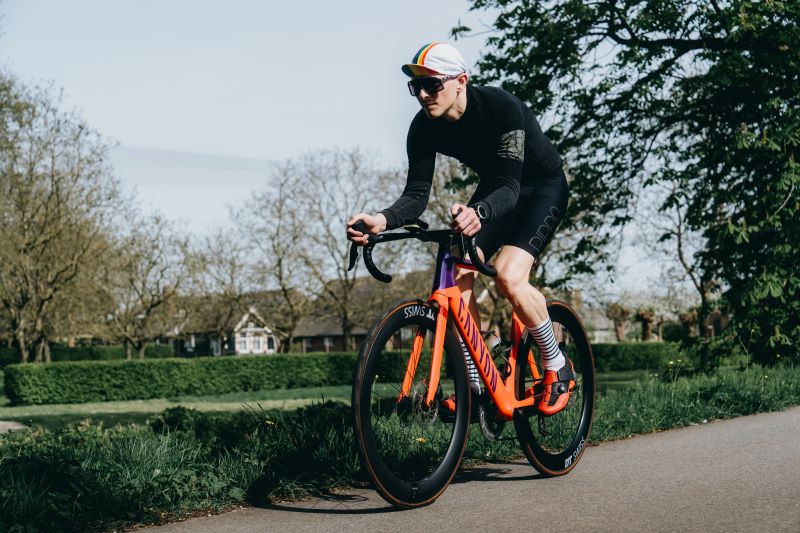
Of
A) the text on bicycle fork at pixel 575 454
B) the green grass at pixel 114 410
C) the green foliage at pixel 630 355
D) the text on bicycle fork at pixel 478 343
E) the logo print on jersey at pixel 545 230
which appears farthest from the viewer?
the green foliage at pixel 630 355

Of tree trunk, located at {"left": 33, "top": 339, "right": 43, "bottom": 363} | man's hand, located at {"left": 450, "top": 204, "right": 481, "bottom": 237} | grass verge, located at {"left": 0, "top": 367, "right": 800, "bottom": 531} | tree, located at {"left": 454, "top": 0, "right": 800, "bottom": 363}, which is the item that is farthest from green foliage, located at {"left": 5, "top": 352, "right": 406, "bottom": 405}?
man's hand, located at {"left": 450, "top": 204, "right": 481, "bottom": 237}

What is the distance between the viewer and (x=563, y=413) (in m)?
5.22

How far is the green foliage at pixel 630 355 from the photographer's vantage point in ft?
150

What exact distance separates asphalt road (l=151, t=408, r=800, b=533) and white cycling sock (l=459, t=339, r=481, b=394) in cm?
54

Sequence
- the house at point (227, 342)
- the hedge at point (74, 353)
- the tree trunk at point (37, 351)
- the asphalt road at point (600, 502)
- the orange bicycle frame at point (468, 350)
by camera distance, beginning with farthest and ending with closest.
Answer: the house at point (227, 342) → the hedge at point (74, 353) → the tree trunk at point (37, 351) → the orange bicycle frame at point (468, 350) → the asphalt road at point (600, 502)

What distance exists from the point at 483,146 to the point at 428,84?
465mm

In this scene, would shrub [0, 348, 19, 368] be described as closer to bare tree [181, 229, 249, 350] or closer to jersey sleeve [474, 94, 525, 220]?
bare tree [181, 229, 249, 350]

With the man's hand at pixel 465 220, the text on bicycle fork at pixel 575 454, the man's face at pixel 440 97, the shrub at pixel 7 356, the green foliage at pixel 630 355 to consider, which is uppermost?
the man's face at pixel 440 97

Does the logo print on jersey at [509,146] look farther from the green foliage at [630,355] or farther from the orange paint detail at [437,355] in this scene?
the green foliage at [630,355]

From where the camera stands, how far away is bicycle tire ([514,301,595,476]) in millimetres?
4527

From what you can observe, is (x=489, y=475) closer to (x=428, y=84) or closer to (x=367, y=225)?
(x=367, y=225)

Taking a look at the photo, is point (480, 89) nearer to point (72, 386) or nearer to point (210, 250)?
point (72, 386)

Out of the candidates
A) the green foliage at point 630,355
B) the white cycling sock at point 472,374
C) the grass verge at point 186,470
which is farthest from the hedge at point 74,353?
the white cycling sock at point 472,374

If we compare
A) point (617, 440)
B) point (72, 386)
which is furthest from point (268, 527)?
point (72, 386)
